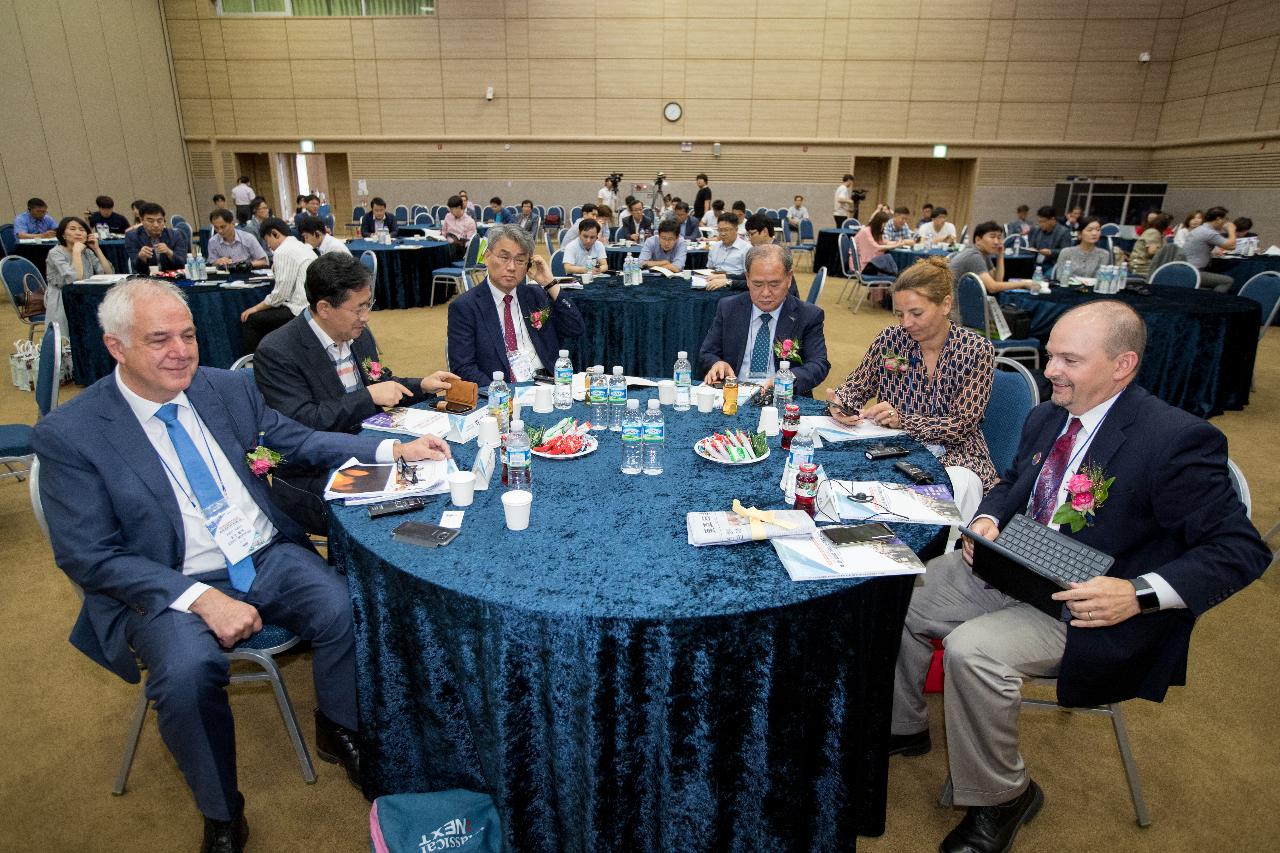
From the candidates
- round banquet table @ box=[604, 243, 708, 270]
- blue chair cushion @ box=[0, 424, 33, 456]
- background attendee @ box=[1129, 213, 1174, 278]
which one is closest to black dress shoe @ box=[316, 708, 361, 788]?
blue chair cushion @ box=[0, 424, 33, 456]

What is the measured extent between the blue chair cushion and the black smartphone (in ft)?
8.40

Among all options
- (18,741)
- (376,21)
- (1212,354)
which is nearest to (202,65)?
(376,21)

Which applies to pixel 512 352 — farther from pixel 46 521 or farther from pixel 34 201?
pixel 34 201

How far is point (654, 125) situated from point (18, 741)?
53.8 feet

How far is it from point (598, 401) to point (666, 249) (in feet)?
17.2

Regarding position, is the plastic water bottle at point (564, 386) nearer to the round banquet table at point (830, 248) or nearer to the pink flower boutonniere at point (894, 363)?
the pink flower boutonniere at point (894, 363)

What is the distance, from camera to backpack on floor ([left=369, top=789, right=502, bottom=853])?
1750mm

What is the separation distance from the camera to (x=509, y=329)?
148 inches

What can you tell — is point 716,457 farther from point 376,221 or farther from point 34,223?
point 34,223

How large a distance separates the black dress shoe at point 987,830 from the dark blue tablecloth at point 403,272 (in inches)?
357

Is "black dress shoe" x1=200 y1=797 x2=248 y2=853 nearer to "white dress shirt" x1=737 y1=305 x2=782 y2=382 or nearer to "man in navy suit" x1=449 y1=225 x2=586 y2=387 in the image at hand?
"man in navy suit" x1=449 y1=225 x2=586 y2=387

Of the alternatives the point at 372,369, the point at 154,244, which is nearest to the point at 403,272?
the point at 154,244

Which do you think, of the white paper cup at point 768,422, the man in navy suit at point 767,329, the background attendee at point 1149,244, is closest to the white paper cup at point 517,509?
the white paper cup at point 768,422

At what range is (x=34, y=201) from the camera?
993cm
